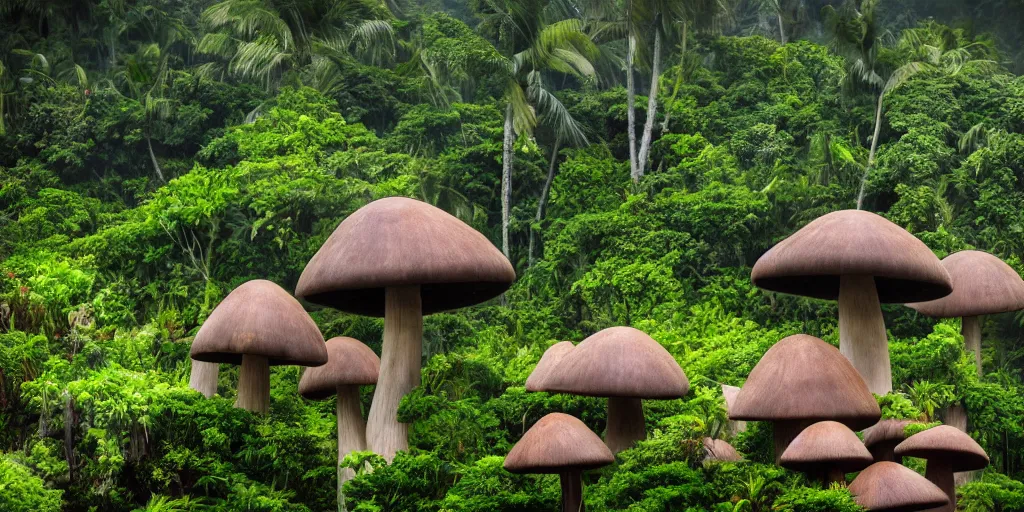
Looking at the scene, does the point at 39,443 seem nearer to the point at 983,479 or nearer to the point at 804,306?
the point at 983,479

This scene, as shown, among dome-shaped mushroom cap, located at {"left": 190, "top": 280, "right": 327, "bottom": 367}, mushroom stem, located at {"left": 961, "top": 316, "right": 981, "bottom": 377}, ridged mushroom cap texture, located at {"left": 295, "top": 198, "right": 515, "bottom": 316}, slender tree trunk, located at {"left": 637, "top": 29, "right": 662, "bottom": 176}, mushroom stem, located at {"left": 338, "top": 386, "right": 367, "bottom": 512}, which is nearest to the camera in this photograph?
ridged mushroom cap texture, located at {"left": 295, "top": 198, "right": 515, "bottom": 316}

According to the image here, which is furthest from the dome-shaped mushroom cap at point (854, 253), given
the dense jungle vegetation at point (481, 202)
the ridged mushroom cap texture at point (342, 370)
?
the ridged mushroom cap texture at point (342, 370)

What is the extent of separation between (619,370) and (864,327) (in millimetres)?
2638

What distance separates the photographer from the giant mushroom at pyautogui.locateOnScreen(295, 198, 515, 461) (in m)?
8.95

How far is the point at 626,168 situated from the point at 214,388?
59.3ft

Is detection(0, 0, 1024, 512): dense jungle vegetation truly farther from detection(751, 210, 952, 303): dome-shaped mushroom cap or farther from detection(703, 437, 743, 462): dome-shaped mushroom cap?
detection(751, 210, 952, 303): dome-shaped mushroom cap

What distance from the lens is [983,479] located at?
39.2ft

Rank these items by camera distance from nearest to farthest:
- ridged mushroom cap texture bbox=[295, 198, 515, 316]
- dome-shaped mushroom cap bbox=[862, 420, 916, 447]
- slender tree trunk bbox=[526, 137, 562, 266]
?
1. ridged mushroom cap texture bbox=[295, 198, 515, 316]
2. dome-shaped mushroom cap bbox=[862, 420, 916, 447]
3. slender tree trunk bbox=[526, 137, 562, 266]

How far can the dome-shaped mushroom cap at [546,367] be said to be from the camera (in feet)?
32.4

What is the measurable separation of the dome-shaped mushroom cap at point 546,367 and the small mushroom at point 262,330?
1.96 metres

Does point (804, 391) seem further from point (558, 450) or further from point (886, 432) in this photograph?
point (558, 450)

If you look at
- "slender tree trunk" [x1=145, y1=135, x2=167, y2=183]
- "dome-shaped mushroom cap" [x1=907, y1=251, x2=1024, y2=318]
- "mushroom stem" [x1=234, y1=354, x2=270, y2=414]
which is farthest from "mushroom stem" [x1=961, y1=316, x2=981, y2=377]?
"slender tree trunk" [x1=145, y1=135, x2=167, y2=183]

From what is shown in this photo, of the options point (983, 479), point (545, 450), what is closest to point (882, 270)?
point (545, 450)

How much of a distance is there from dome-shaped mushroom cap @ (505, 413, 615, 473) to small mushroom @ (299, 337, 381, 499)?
2836mm
